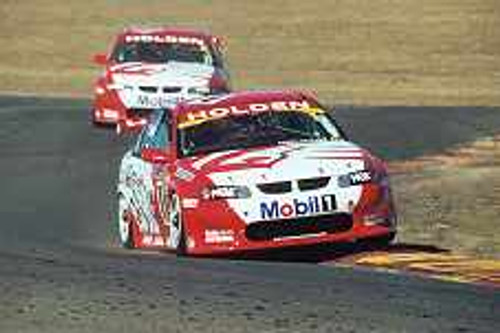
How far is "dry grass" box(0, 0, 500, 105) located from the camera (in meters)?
40.8

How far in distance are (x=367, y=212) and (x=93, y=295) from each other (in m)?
4.10

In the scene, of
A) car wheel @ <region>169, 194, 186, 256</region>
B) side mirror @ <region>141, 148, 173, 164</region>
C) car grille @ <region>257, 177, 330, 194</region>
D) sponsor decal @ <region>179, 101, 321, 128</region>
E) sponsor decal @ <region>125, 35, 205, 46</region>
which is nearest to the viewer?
car grille @ <region>257, 177, 330, 194</region>

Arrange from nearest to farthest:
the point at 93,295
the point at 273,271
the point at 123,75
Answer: the point at 93,295 → the point at 273,271 → the point at 123,75

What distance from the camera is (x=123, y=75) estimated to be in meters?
26.0

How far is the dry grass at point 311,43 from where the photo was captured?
40844 millimetres

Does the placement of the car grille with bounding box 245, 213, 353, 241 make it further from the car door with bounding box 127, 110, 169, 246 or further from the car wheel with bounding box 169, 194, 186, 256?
the car door with bounding box 127, 110, 169, 246

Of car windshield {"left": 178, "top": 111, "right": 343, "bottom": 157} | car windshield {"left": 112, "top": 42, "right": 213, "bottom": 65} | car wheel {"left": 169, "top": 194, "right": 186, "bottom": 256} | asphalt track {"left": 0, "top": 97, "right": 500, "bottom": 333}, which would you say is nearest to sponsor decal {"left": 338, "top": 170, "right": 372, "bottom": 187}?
asphalt track {"left": 0, "top": 97, "right": 500, "bottom": 333}

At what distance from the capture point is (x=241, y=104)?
14523mm

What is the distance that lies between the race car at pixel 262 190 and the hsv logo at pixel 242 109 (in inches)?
6.5

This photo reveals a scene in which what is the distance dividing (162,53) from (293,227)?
14.0 metres

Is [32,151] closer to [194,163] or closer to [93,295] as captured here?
[194,163]

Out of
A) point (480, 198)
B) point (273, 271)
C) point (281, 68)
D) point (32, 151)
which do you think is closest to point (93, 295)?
point (273, 271)

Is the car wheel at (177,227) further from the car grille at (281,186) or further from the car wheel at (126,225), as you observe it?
the car wheel at (126,225)

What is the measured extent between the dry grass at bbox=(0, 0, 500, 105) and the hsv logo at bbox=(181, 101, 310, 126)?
868 inches
